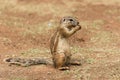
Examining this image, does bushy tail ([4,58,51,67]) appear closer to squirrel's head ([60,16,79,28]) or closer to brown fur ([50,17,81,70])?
brown fur ([50,17,81,70])

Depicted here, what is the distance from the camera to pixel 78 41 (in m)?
13.3

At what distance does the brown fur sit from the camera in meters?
9.64

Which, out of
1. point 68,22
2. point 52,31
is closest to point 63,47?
point 68,22

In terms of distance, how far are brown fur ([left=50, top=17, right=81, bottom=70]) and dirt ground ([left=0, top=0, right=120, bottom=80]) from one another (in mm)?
233

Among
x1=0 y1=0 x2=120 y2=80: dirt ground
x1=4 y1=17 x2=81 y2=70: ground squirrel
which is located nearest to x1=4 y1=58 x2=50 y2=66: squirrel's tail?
x1=0 y1=0 x2=120 y2=80: dirt ground

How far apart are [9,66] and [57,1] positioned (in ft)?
27.9

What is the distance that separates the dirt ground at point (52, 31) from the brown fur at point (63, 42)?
23 centimetres

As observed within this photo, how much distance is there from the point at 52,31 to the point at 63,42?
4.69m

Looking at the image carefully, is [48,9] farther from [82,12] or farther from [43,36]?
[43,36]

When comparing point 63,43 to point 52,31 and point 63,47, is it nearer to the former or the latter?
point 63,47

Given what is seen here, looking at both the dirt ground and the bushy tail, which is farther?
the bushy tail

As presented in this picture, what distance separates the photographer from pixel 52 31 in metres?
14.4

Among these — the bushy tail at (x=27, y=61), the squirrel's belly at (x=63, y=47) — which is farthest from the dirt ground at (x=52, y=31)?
the squirrel's belly at (x=63, y=47)

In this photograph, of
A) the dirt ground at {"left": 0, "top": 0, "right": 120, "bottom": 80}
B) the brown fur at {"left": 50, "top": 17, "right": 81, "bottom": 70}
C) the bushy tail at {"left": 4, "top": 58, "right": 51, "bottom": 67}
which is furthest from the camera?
the bushy tail at {"left": 4, "top": 58, "right": 51, "bottom": 67}
